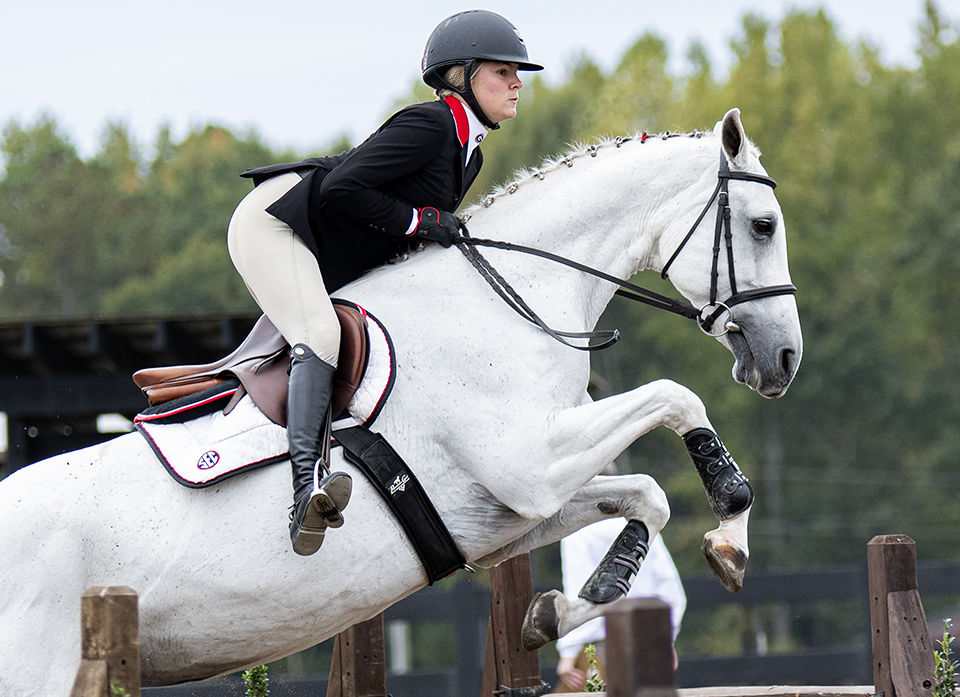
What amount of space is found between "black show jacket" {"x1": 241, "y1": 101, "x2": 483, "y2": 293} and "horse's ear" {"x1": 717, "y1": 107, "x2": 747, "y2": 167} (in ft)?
2.88

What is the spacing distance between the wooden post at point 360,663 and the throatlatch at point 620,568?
60.9 inches

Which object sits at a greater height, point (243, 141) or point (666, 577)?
point (243, 141)

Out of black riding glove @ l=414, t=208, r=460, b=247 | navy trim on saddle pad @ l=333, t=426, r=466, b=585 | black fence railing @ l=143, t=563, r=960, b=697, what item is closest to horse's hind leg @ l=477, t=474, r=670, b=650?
navy trim on saddle pad @ l=333, t=426, r=466, b=585

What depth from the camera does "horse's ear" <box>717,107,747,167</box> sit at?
471 cm

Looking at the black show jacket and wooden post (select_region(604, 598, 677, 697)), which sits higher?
the black show jacket

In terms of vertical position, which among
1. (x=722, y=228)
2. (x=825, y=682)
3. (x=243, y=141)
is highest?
(x=243, y=141)

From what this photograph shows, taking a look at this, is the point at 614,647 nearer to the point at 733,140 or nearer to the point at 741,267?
the point at 741,267

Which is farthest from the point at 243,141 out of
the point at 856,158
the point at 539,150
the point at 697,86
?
the point at 856,158

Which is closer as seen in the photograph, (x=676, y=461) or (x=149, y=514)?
(x=149, y=514)

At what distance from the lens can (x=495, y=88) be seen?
4684mm

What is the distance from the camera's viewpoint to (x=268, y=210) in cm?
454

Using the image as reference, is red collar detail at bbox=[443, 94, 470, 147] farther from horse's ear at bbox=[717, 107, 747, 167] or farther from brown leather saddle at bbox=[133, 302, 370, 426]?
horse's ear at bbox=[717, 107, 747, 167]

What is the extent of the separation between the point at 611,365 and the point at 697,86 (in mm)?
8623

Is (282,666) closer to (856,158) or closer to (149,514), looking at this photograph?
(149,514)
